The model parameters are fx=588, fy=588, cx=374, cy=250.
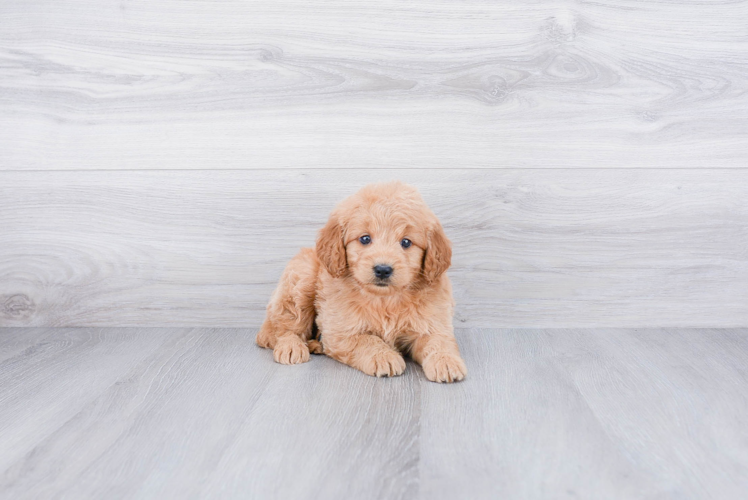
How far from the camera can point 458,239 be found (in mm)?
1924

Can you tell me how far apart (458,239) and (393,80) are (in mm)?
552

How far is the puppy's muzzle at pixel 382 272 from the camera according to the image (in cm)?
146

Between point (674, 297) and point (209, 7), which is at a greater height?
point (209, 7)

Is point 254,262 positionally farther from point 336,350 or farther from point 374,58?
point 374,58

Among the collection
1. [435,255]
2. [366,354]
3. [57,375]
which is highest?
[435,255]

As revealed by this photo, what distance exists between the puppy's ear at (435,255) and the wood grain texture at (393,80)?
0.43 meters

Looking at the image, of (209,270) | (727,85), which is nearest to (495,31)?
(727,85)

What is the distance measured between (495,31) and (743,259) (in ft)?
3.63

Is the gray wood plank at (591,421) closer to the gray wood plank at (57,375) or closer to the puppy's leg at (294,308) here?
the puppy's leg at (294,308)

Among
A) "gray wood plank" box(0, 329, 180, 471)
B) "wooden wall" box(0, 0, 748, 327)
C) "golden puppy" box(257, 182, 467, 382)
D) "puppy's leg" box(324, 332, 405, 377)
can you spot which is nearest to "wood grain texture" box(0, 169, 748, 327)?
"wooden wall" box(0, 0, 748, 327)

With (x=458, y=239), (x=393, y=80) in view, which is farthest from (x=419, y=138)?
(x=458, y=239)

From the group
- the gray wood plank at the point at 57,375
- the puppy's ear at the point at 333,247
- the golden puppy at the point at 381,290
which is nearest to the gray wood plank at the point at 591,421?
the golden puppy at the point at 381,290

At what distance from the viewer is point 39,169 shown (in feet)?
6.44

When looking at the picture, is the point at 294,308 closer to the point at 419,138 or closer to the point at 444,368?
the point at 444,368
